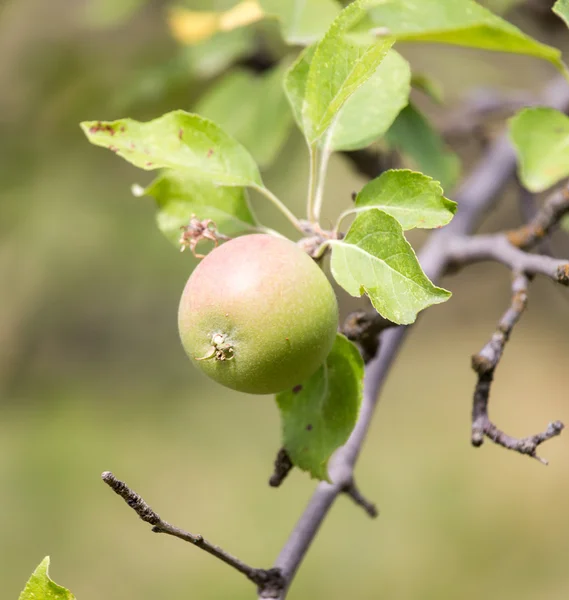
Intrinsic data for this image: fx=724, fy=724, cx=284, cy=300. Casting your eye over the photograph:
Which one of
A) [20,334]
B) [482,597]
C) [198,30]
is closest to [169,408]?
[20,334]

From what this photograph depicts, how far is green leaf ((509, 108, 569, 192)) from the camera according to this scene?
711 mm

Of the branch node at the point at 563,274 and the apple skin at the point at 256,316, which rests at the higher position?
the branch node at the point at 563,274

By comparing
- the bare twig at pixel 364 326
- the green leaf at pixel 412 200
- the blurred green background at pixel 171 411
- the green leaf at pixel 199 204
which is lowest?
the blurred green background at pixel 171 411

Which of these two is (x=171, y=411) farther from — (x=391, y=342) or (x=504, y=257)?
(x=504, y=257)

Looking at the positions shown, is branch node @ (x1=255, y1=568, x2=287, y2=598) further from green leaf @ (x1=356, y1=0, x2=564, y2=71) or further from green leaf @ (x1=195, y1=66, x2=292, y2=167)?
green leaf @ (x1=195, y1=66, x2=292, y2=167)

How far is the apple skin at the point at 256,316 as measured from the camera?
1.86 ft

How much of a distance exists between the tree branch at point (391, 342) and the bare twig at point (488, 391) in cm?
15

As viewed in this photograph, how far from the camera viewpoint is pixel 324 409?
2.29ft

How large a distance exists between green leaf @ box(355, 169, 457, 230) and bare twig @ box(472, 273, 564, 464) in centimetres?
17

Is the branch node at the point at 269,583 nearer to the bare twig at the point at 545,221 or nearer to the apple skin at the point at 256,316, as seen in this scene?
the apple skin at the point at 256,316

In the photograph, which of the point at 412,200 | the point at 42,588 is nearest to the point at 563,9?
the point at 412,200

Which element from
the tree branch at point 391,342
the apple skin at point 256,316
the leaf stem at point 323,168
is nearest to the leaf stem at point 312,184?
the leaf stem at point 323,168

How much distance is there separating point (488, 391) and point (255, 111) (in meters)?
0.62

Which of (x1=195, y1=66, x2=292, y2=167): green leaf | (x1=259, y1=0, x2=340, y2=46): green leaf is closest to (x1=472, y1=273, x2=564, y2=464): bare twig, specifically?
(x1=259, y1=0, x2=340, y2=46): green leaf
